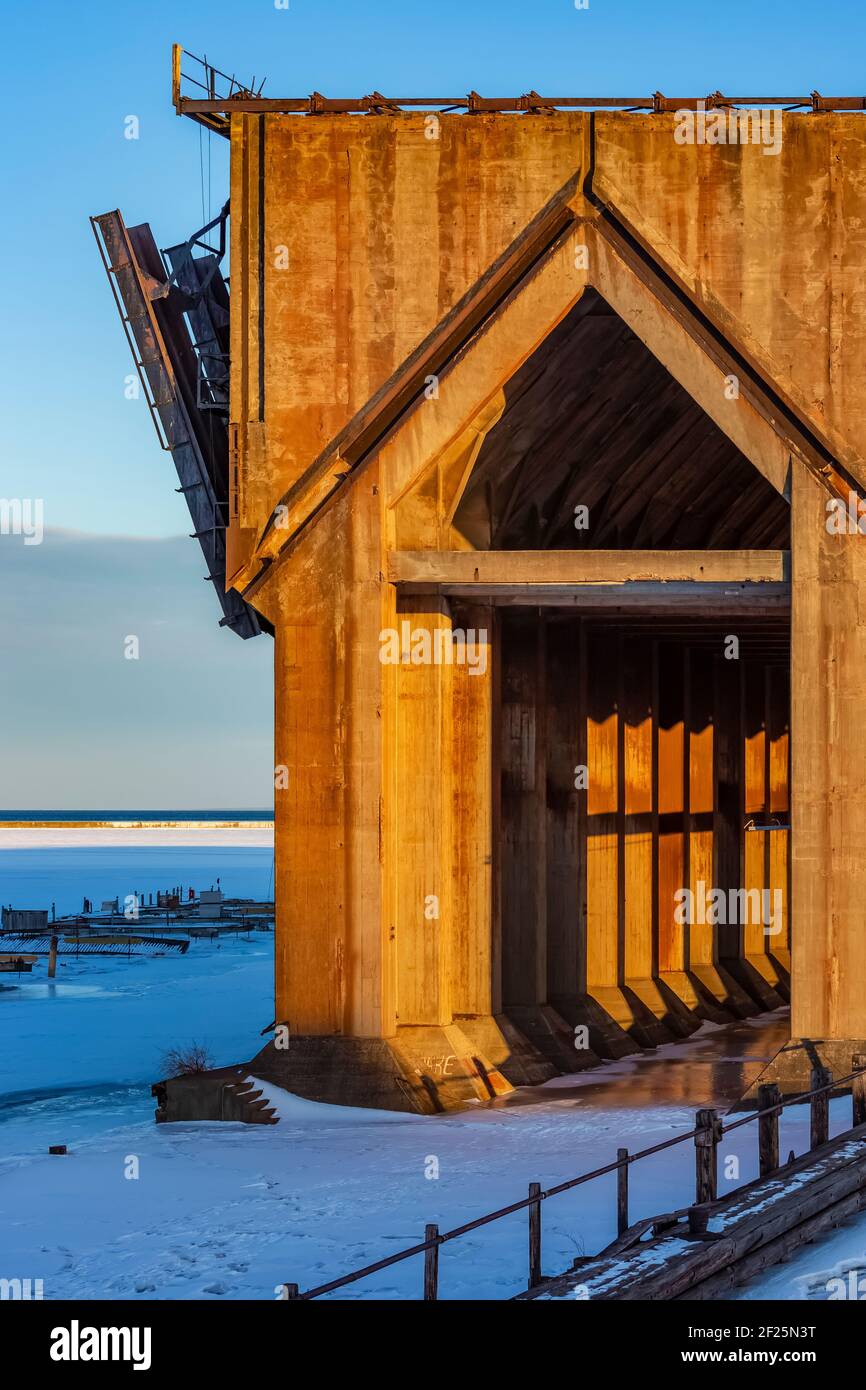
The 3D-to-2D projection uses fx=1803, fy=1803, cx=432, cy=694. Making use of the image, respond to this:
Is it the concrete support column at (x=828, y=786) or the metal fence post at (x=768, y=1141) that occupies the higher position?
the concrete support column at (x=828, y=786)

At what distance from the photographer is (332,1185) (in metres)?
21.6

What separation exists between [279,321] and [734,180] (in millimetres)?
7059

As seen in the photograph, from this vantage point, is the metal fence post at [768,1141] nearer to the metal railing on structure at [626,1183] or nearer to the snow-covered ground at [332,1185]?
the metal railing on structure at [626,1183]

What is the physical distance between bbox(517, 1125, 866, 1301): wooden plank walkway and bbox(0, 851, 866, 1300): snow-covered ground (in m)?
0.25

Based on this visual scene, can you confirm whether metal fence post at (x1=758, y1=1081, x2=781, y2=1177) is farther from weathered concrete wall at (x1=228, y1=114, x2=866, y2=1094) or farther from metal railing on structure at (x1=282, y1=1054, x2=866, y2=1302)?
weathered concrete wall at (x1=228, y1=114, x2=866, y2=1094)

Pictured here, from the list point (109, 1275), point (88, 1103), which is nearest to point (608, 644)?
point (88, 1103)

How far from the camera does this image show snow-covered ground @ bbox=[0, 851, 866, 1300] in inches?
698

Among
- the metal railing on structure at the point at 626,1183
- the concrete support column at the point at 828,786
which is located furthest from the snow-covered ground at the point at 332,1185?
the concrete support column at the point at 828,786

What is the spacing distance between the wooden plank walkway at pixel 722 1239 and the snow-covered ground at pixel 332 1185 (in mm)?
250

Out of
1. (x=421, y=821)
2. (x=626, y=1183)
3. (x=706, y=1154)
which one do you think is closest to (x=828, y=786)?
(x=421, y=821)

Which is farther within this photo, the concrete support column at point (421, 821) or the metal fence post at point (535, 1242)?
the concrete support column at point (421, 821)

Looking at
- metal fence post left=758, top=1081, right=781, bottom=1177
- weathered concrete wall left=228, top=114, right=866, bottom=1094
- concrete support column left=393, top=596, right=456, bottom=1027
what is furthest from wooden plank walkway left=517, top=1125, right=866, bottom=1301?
concrete support column left=393, top=596, right=456, bottom=1027

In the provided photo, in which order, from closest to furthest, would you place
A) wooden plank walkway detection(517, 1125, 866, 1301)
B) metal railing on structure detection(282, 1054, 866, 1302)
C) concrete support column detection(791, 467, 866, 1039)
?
metal railing on structure detection(282, 1054, 866, 1302), wooden plank walkway detection(517, 1125, 866, 1301), concrete support column detection(791, 467, 866, 1039)

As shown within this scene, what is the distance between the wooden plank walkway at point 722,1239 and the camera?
1441 cm
